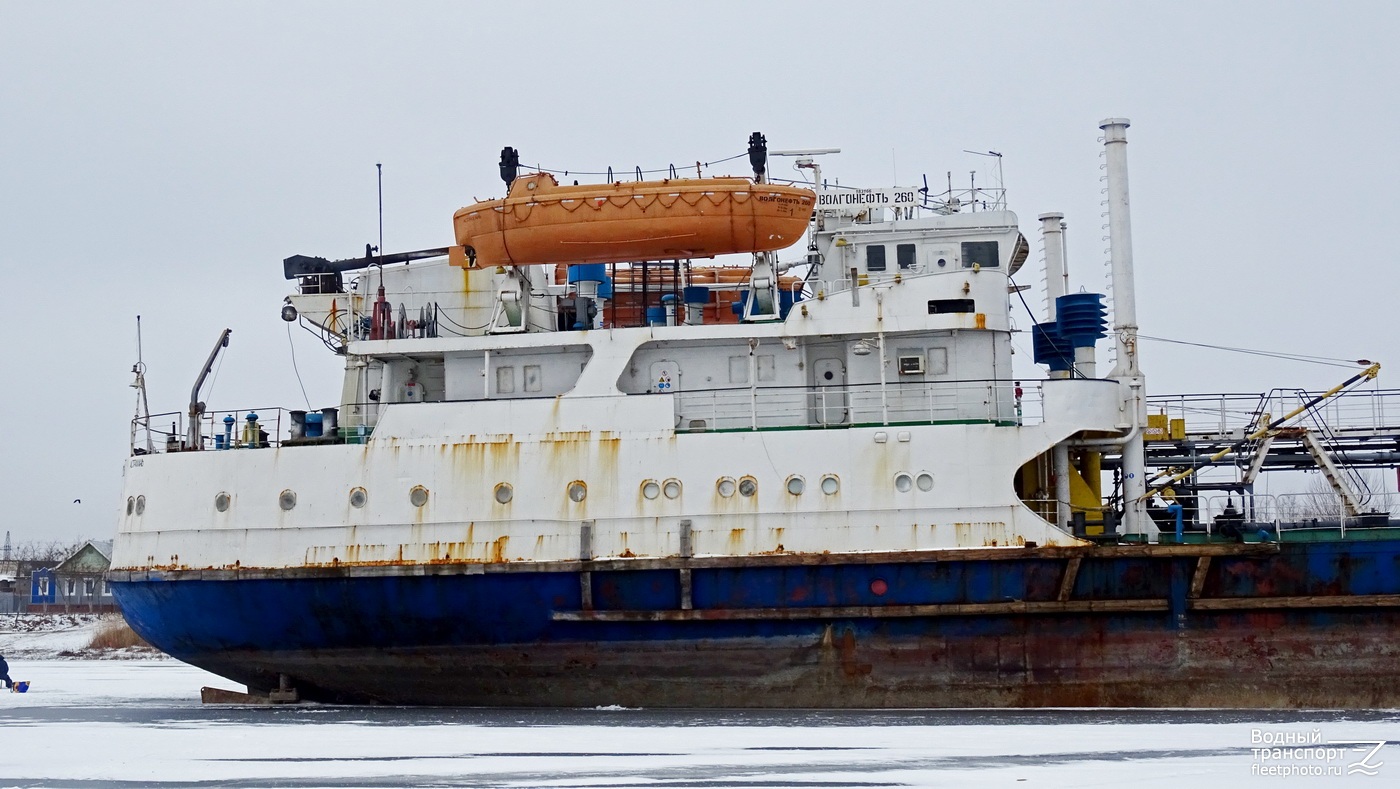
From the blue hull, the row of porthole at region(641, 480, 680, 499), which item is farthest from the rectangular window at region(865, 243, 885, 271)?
the blue hull

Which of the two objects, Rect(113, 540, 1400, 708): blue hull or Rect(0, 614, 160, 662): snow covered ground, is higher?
Rect(113, 540, 1400, 708): blue hull

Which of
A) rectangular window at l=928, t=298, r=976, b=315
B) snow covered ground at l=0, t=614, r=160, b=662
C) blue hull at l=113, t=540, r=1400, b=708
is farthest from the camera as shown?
snow covered ground at l=0, t=614, r=160, b=662

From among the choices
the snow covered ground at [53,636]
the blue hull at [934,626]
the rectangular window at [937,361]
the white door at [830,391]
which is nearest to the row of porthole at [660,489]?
the blue hull at [934,626]

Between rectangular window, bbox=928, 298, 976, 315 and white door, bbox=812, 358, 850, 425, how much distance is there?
1440 millimetres

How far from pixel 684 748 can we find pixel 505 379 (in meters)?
7.22

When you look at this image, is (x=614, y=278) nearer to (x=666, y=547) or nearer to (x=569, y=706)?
(x=666, y=547)

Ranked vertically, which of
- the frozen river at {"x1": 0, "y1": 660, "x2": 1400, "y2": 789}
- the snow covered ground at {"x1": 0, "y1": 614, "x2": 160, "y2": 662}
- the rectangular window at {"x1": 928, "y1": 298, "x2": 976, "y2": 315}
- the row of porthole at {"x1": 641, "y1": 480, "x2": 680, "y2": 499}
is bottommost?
the snow covered ground at {"x1": 0, "y1": 614, "x2": 160, "y2": 662}

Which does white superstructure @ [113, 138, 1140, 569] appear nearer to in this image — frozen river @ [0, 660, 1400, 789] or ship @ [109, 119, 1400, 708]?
ship @ [109, 119, 1400, 708]

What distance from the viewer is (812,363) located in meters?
19.8

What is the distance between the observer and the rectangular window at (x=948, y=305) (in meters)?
19.2

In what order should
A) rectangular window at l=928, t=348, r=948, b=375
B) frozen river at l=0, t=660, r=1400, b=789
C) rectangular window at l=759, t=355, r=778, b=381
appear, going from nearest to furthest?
frozen river at l=0, t=660, r=1400, b=789
rectangular window at l=928, t=348, r=948, b=375
rectangular window at l=759, t=355, r=778, b=381

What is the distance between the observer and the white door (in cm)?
1956

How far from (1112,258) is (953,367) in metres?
Result: 2.59

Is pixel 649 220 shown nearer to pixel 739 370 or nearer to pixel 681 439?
pixel 739 370
